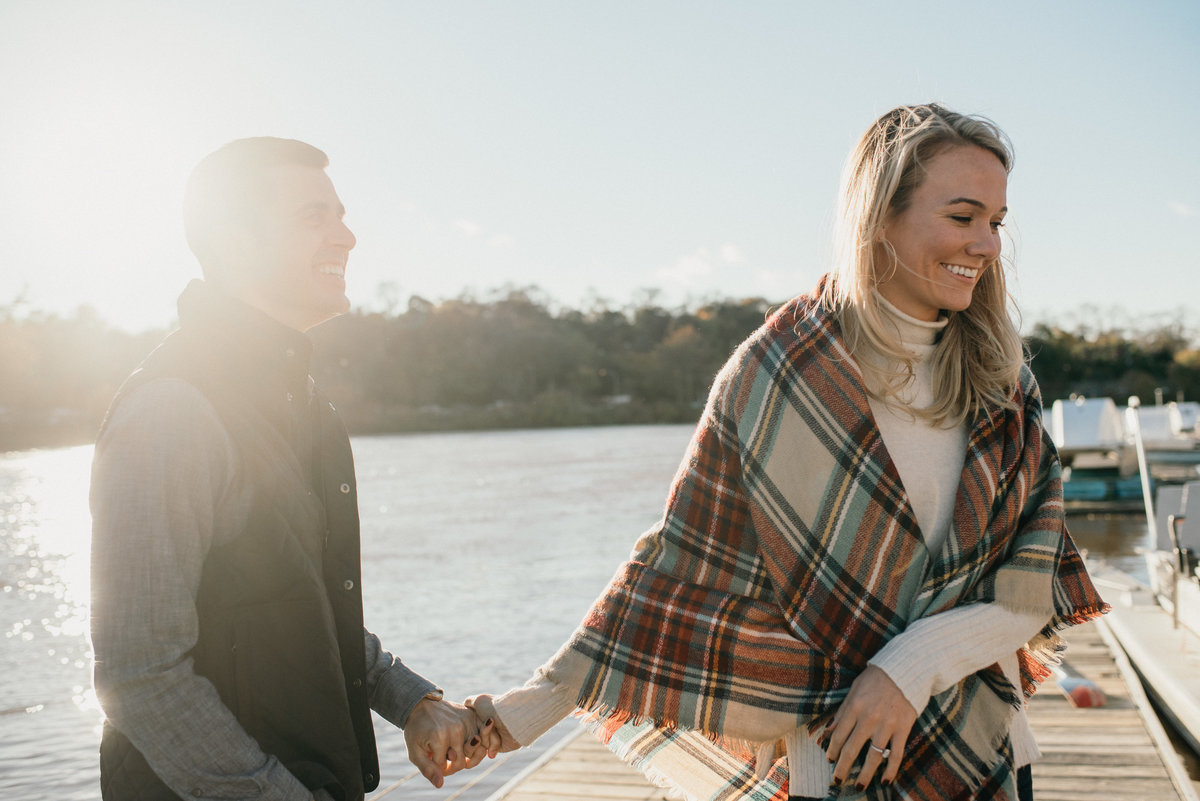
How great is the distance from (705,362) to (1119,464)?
4873 centimetres

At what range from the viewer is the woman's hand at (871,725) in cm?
153

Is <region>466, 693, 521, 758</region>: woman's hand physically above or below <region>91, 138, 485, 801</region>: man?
below

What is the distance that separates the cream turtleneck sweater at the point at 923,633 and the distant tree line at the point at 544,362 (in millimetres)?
48036

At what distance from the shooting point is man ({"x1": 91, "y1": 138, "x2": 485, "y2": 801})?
1.36 meters

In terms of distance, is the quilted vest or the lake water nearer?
the quilted vest

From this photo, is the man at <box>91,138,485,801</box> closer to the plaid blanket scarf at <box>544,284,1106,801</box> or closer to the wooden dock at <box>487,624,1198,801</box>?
the plaid blanket scarf at <box>544,284,1106,801</box>

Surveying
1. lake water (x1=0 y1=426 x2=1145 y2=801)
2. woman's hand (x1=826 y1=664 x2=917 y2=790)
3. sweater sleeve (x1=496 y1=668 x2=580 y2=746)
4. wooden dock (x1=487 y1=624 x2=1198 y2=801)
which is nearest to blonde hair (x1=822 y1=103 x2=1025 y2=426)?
woman's hand (x1=826 y1=664 x2=917 y2=790)

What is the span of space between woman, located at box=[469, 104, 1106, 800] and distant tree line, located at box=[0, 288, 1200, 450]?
48.2 meters

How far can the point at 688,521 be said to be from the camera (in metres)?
1.75

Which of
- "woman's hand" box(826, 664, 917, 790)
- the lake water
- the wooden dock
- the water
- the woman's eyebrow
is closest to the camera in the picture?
"woman's hand" box(826, 664, 917, 790)

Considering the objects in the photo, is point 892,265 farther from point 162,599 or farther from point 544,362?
point 544,362

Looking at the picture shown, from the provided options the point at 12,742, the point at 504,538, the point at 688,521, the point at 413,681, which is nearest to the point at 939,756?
the point at 688,521

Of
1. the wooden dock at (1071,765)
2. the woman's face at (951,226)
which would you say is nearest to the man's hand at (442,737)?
the woman's face at (951,226)

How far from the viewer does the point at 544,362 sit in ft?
234
